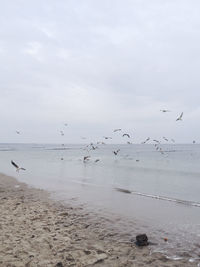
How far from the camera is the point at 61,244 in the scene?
26.4ft

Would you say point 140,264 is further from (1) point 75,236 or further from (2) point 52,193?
(2) point 52,193

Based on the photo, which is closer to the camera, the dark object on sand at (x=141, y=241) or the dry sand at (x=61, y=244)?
the dry sand at (x=61, y=244)

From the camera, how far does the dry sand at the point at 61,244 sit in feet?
22.9

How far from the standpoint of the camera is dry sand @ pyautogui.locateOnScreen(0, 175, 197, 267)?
6.97 metres

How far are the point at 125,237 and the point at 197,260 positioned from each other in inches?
105

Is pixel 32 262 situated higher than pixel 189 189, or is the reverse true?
pixel 32 262

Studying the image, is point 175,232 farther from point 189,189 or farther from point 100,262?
point 189,189

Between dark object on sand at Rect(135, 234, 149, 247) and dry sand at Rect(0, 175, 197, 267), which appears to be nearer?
dry sand at Rect(0, 175, 197, 267)

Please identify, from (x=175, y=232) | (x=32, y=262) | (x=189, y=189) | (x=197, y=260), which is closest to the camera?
(x=32, y=262)

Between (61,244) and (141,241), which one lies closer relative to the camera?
(61,244)

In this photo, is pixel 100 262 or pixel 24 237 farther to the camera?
pixel 24 237

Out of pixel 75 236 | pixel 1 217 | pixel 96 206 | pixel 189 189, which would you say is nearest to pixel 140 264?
pixel 75 236

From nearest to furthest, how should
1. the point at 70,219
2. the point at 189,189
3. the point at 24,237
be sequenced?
the point at 24,237 < the point at 70,219 < the point at 189,189

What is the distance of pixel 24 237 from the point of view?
8.51 meters
